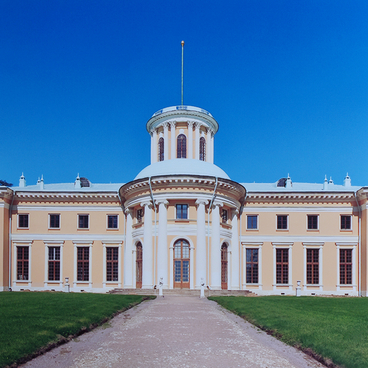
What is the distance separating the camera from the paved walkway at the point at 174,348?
8992 mm

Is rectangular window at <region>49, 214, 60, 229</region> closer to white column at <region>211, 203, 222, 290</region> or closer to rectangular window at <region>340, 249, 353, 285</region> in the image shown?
white column at <region>211, 203, 222, 290</region>

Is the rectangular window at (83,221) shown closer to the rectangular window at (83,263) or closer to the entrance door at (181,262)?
the rectangular window at (83,263)

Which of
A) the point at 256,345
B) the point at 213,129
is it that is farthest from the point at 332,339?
the point at 213,129

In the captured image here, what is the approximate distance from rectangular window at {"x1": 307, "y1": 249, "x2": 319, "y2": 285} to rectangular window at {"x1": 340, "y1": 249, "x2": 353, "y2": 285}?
2159 millimetres

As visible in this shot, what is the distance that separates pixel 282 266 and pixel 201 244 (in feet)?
33.1

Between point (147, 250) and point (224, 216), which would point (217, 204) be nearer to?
point (224, 216)

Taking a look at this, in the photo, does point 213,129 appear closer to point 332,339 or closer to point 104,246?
point 104,246

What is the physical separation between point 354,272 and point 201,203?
16.2 m

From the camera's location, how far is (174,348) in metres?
10.3

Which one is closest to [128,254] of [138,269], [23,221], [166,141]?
[138,269]

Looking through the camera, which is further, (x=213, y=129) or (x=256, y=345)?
(x=213, y=129)

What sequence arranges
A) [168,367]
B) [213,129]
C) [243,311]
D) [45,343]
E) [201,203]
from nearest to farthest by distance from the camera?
[168,367]
[45,343]
[243,311]
[201,203]
[213,129]

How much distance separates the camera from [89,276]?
40469mm

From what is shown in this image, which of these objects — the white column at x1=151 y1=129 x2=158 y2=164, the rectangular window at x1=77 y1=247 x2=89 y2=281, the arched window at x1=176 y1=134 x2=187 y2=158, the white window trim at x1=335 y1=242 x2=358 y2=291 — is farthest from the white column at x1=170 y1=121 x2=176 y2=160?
the white window trim at x1=335 y1=242 x2=358 y2=291
